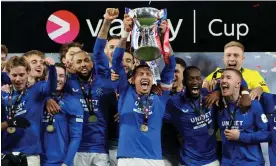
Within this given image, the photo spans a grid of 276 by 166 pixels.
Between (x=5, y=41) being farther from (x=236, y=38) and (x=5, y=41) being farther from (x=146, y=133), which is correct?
(x=236, y=38)

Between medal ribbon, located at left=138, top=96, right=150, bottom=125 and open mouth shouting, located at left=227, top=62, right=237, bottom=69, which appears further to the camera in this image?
open mouth shouting, located at left=227, top=62, right=237, bottom=69

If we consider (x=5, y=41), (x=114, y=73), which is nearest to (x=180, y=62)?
(x=114, y=73)

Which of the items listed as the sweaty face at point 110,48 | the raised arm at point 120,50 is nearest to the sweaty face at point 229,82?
the raised arm at point 120,50

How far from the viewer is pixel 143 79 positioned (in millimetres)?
5816

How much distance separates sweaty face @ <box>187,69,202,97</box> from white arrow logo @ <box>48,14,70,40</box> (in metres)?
1.26

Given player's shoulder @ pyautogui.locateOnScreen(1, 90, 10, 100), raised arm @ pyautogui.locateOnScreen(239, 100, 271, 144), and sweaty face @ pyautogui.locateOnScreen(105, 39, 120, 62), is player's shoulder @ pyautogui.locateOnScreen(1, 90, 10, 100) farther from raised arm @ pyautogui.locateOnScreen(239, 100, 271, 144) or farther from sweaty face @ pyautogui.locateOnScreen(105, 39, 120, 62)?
raised arm @ pyautogui.locateOnScreen(239, 100, 271, 144)

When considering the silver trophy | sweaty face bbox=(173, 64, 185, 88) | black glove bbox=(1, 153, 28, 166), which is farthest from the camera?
sweaty face bbox=(173, 64, 185, 88)

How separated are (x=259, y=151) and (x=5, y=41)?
8.34 ft

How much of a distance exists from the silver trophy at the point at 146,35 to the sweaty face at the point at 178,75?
0.65 meters

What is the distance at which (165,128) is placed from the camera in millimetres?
6285

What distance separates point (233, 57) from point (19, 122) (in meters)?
2.01

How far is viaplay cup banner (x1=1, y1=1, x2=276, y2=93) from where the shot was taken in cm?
638

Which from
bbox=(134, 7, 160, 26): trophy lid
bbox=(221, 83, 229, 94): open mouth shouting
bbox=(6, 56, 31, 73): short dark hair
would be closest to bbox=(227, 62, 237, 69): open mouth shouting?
bbox=(221, 83, 229, 94): open mouth shouting

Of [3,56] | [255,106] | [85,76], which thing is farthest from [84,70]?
[255,106]
